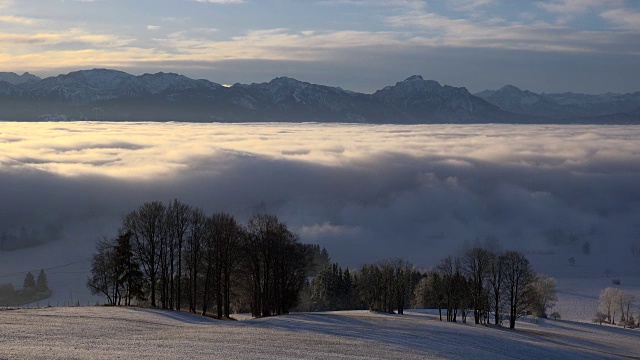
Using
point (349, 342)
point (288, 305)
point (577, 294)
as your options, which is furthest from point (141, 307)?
point (577, 294)

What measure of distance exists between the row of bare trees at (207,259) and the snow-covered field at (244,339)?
7858 millimetres

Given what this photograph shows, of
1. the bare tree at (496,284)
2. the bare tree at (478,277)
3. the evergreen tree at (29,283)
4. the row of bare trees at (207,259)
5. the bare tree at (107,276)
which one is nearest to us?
the row of bare trees at (207,259)

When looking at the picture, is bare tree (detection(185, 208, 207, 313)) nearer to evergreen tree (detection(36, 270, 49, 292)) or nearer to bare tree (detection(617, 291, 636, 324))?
evergreen tree (detection(36, 270, 49, 292))

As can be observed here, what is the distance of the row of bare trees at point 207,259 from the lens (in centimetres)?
7294

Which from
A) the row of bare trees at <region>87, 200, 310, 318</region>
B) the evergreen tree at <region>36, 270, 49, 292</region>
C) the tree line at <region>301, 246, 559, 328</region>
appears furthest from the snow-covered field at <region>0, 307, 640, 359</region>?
the evergreen tree at <region>36, 270, 49, 292</region>

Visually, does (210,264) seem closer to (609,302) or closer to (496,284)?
(496,284)

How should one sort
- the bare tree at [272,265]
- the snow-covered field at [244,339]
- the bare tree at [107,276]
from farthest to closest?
the bare tree at [272,265], the bare tree at [107,276], the snow-covered field at [244,339]

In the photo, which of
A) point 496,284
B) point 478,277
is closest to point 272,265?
point 478,277

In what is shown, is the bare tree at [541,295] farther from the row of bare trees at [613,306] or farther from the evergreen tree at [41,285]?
the evergreen tree at [41,285]

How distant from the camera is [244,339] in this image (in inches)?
1935

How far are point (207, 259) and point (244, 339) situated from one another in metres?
25.9

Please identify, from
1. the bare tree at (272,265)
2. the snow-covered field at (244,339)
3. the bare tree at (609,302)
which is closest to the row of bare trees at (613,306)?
the bare tree at (609,302)

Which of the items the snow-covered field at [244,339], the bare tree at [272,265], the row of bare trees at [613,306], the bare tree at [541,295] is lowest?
the row of bare trees at [613,306]

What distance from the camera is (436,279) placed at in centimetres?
11706
